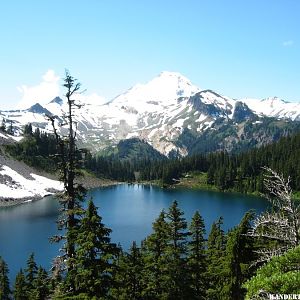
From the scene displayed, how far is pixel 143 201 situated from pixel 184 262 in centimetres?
15527

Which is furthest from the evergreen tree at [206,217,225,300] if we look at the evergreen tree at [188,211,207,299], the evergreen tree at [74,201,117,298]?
the evergreen tree at [74,201,117,298]

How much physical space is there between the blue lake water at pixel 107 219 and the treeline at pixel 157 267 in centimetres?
4651

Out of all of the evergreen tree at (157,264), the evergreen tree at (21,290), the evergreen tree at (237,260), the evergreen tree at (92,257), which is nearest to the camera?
the evergreen tree at (92,257)

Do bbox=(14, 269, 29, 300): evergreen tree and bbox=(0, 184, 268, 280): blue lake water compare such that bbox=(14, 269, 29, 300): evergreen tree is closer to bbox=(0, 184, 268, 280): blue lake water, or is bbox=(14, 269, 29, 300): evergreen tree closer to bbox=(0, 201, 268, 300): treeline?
bbox=(0, 201, 268, 300): treeline

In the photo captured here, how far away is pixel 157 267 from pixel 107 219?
109m

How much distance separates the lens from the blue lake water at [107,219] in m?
101

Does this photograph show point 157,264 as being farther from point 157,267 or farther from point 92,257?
point 92,257

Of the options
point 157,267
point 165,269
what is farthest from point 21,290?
point 165,269

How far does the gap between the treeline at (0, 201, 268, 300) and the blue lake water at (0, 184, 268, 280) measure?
1831 inches

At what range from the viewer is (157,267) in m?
40.3

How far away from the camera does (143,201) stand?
643 ft

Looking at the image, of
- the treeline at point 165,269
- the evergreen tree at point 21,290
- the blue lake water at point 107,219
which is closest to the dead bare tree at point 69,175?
the treeline at point 165,269

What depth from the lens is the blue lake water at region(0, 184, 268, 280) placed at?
332 feet

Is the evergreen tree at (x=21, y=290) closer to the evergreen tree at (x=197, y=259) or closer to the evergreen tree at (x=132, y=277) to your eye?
the evergreen tree at (x=132, y=277)
